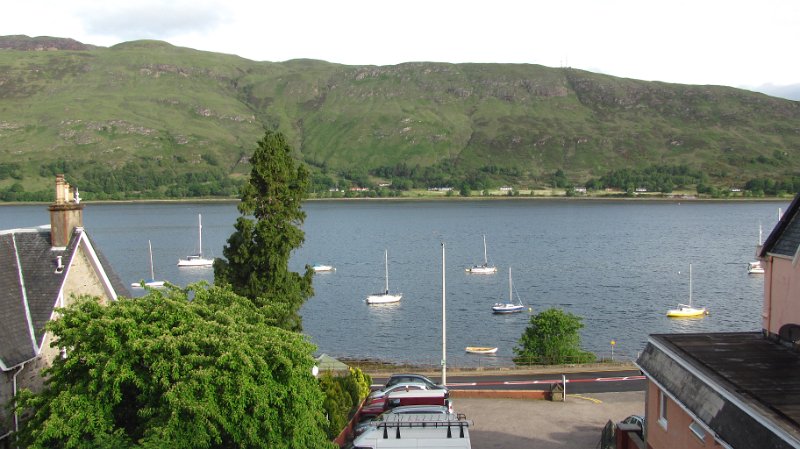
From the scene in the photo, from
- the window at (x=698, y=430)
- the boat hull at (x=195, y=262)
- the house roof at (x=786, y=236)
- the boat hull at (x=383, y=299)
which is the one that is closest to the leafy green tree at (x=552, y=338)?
the house roof at (x=786, y=236)

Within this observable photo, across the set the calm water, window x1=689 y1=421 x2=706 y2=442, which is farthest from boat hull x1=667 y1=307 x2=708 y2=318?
window x1=689 y1=421 x2=706 y2=442

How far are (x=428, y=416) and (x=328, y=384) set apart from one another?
23.3ft

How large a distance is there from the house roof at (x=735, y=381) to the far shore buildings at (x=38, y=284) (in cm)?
1472

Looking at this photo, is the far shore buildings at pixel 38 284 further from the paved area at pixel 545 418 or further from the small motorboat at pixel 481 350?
the small motorboat at pixel 481 350

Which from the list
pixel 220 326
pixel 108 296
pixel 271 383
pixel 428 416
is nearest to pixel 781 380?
pixel 428 416

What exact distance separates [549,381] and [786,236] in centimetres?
1871

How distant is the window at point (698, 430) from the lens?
1362 centimetres

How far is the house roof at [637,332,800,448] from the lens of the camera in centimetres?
1136

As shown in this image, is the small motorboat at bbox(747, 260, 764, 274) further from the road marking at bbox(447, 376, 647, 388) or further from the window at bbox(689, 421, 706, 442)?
the window at bbox(689, 421, 706, 442)

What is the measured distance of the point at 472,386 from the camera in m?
31.9

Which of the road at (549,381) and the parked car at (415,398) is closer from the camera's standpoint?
the parked car at (415,398)

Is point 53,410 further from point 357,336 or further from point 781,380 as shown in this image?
point 357,336

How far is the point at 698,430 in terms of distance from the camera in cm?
1382

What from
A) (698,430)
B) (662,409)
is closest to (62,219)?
(662,409)
